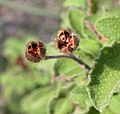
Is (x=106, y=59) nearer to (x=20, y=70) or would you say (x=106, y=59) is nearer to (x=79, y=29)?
(x=79, y=29)

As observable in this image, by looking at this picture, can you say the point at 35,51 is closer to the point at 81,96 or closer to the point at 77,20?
the point at 81,96

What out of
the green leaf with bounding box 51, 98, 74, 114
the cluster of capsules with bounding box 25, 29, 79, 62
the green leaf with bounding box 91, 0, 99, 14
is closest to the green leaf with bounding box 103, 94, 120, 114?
the cluster of capsules with bounding box 25, 29, 79, 62

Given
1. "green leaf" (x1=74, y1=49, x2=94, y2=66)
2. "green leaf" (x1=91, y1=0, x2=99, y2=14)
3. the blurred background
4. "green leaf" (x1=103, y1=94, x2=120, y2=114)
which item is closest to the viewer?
"green leaf" (x1=103, y1=94, x2=120, y2=114)

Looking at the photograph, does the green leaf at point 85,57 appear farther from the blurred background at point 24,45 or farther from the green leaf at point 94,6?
the green leaf at point 94,6

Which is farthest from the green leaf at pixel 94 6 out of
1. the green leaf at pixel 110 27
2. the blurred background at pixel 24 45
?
the green leaf at pixel 110 27

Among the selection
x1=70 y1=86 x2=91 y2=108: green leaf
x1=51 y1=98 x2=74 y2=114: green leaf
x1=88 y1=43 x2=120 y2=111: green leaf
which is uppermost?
x1=88 y1=43 x2=120 y2=111: green leaf

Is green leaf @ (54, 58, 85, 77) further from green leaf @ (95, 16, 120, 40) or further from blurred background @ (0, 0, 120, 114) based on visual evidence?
green leaf @ (95, 16, 120, 40)

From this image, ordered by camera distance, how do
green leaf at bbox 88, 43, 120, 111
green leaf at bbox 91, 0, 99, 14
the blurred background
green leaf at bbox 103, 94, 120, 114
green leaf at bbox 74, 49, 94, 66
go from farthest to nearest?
the blurred background, green leaf at bbox 91, 0, 99, 14, green leaf at bbox 74, 49, 94, 66, green leaf at bbox 103, 94, 120, 114, green leaf at bbox 88, 43, 120, 111
